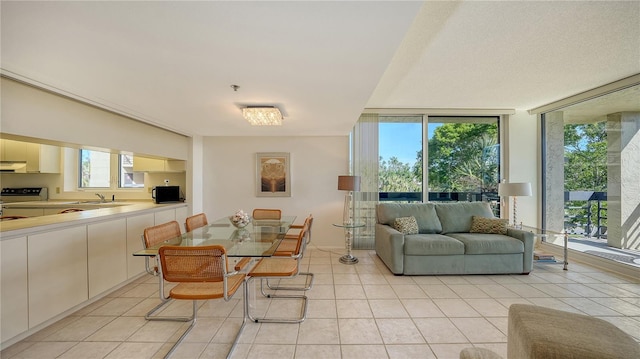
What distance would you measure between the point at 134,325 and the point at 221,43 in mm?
2487

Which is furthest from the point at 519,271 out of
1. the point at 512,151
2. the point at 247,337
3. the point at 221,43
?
the point at 221,43

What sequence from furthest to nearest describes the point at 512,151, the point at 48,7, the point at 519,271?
the point at 512,151 < the point at 519,271 < the point at 48,7

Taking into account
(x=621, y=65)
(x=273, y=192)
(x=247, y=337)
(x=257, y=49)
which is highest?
(x=621, y=65)

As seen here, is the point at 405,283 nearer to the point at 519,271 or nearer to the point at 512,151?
the point at 519,271

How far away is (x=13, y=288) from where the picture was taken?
1.82 meters

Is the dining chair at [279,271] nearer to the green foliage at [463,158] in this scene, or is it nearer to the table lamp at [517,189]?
the green foliage at [463,158]

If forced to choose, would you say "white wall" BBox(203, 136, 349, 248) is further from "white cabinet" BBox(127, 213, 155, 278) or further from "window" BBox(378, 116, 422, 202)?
"white cabinet" BBox(127, 213, 155, 278)

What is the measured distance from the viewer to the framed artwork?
14.7 feet

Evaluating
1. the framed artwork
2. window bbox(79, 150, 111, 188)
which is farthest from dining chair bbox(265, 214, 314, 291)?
window bbox(79, 150, 111, 188)

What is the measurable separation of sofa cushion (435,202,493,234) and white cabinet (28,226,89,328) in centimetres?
460

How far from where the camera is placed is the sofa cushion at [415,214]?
3.80 m

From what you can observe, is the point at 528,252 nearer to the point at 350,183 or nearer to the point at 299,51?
the point at 350,183

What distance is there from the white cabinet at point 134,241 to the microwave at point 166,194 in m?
0.67

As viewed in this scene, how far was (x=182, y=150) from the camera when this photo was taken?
4113mm
